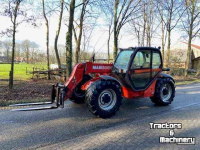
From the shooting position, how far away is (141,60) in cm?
605

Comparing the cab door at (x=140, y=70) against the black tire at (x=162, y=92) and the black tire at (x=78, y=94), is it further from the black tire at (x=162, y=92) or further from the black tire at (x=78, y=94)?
the black tire at (x=78, y=94)

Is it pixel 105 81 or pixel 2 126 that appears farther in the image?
pixel 105 81

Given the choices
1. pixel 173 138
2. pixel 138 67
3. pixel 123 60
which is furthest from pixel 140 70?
pixel 173 138

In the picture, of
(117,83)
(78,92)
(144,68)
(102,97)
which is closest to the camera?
(102,97)

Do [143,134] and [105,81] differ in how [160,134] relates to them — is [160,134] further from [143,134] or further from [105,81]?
[105,81]

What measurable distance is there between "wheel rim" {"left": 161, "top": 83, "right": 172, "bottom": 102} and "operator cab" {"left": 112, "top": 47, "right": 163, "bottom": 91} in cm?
68

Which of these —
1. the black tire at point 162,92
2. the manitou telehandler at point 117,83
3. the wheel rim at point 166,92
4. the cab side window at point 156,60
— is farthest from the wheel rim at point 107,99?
the wheel rim at point 166,92

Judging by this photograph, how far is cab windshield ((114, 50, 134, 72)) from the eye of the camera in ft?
19.4

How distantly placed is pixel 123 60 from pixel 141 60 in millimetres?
629

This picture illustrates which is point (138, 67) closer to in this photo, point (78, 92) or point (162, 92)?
point (162, 92)

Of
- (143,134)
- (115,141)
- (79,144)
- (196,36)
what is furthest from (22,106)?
(196,36)

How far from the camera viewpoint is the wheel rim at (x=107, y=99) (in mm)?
5102

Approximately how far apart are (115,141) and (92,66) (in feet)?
9.15

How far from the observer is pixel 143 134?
13.0 feet
